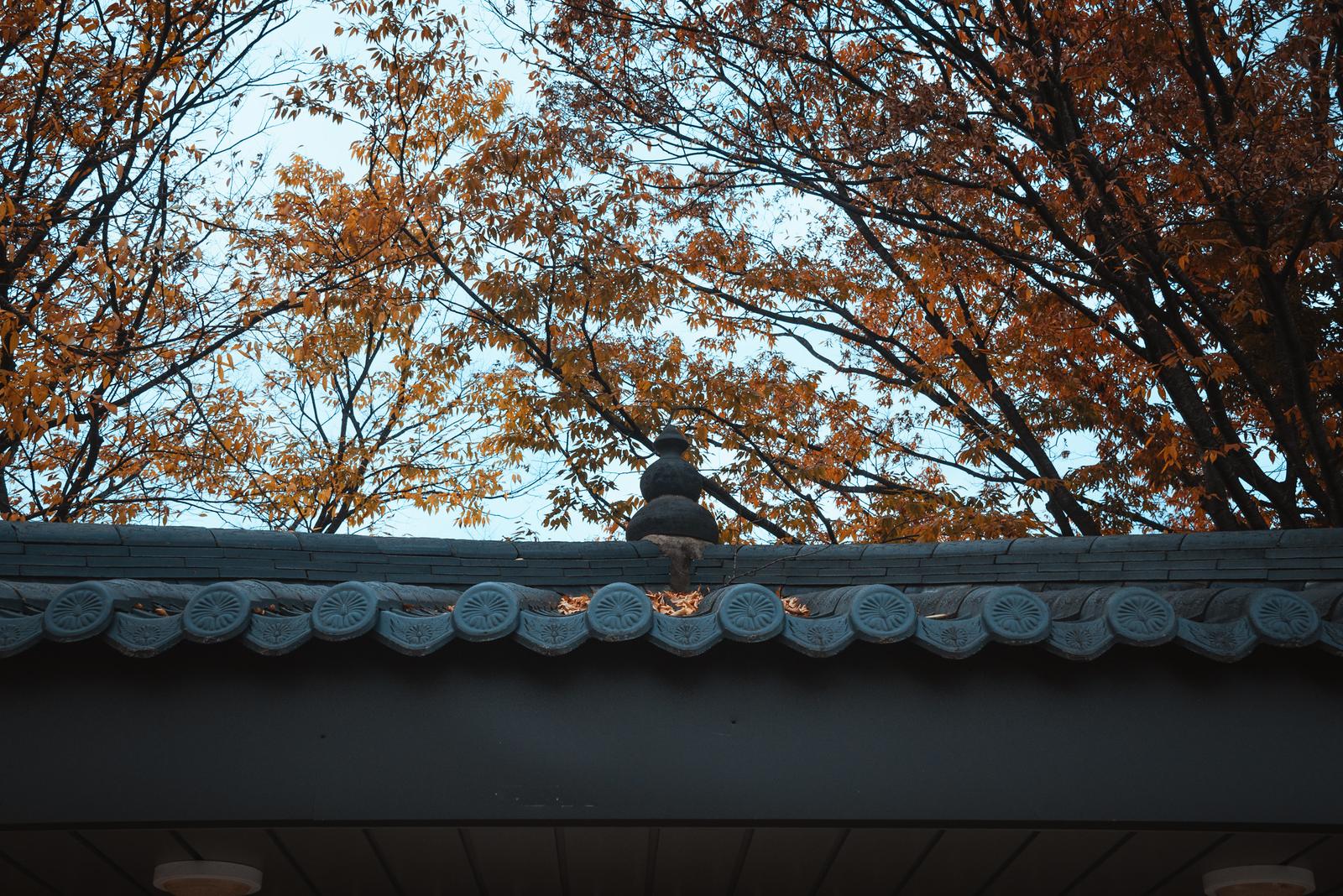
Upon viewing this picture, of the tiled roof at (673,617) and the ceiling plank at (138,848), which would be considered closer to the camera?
the tiled roof at (673,617)

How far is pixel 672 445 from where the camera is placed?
530cm

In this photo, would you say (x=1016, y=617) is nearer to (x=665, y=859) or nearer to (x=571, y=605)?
(x=571, y=605)

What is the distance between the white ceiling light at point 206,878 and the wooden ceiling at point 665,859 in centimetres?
4

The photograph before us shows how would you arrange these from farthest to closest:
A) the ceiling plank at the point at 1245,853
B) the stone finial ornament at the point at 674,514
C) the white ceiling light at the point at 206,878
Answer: the stone finial ornament at the point at 674,514 < the white ceiling light at the point at 206,878 < the ceiling plank at the point at 1245,853

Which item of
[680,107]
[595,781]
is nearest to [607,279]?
[680,107]

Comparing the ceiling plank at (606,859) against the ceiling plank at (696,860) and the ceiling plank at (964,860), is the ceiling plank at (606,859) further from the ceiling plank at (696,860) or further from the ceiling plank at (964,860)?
the ceiling plank at (964,860)

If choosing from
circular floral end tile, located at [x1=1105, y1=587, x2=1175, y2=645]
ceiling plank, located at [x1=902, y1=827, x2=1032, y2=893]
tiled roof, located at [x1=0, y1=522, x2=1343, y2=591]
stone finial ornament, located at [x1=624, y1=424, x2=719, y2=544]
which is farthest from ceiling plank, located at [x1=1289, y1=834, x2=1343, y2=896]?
stone finial ornament, located at [x1=624, y1=424, x2=719, y2=544]

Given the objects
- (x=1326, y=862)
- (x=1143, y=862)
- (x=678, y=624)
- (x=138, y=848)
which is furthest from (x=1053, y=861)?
(x=138, y=848)

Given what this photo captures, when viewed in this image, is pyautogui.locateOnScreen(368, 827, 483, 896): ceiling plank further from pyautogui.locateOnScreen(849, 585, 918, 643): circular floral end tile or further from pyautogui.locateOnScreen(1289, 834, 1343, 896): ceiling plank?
pyautogui.locateOnScreen(1289, 834, 1343, 896): ceiling plank

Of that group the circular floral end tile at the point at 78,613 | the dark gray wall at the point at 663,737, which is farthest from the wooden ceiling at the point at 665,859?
the circular floral end tile at the point at 78,613

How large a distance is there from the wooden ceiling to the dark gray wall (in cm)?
32

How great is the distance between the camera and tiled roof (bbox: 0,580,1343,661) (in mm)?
2490

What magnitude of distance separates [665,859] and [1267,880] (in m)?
1.70

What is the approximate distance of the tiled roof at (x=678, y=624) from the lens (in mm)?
Result: 2490
